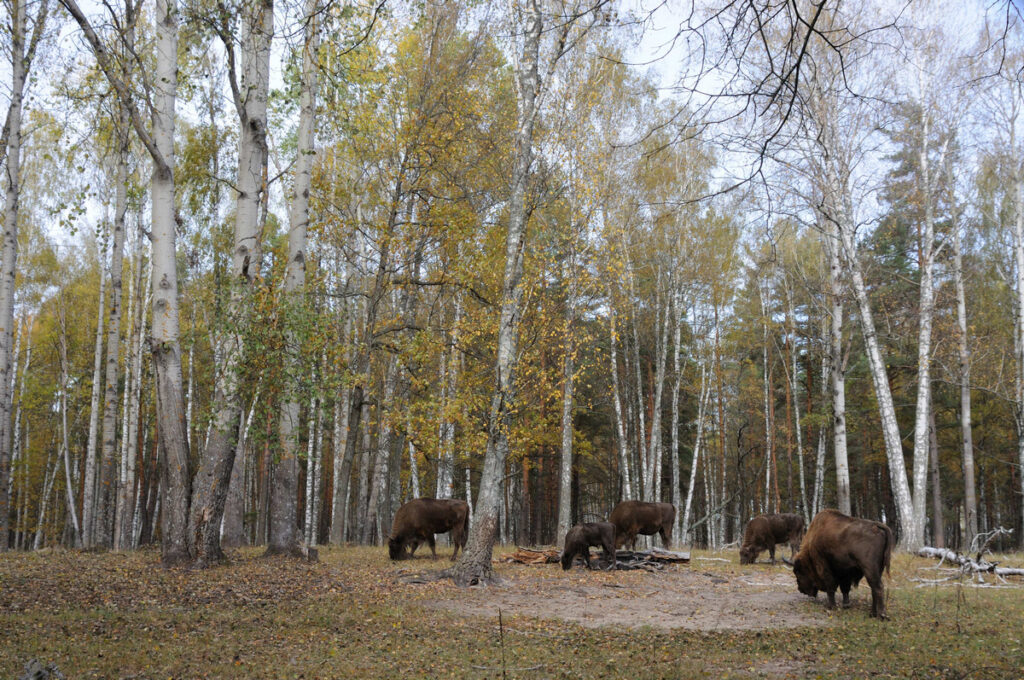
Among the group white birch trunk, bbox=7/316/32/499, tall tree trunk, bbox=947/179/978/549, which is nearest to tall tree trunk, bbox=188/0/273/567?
tall tree trunk, bbox=947/179/978/549

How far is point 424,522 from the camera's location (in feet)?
45.0

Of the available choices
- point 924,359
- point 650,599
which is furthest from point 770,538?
point 924,359

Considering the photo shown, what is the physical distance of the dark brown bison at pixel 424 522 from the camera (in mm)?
13539

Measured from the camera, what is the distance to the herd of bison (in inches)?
313

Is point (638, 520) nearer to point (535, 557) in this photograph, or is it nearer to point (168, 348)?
point (535, 557)

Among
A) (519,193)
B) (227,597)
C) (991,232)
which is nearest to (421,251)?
(519,193)

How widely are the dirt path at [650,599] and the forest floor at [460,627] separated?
41mm

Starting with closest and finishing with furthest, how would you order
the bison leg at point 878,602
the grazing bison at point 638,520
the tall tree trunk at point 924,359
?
the bison leg at point 878,602 < the grazing bison at point 638,520 < the tall tree trunk at point 924,359

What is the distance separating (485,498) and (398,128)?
935cm

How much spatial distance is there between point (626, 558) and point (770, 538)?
3299 millimetres

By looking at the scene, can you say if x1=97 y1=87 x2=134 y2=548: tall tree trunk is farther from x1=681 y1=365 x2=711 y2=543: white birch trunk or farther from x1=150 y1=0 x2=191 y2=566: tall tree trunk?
x1=681 y1=365 x2=711 y2=543: white birch trunk

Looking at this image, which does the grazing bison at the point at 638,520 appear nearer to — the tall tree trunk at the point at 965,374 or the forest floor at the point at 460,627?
the forest floor at the point at 460,627

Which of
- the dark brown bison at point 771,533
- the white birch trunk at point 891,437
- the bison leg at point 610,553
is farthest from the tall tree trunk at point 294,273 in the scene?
the white birch trunk at point 891,437

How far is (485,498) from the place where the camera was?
10445mm
